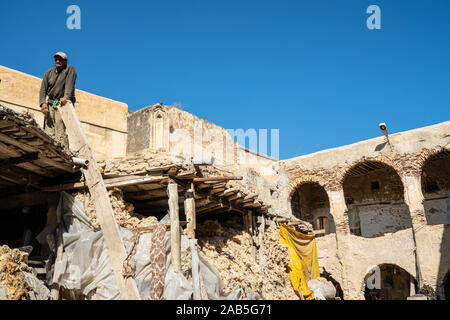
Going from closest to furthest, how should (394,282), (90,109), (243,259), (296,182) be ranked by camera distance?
(243,259) → (90,109) → (394,282) → (296,182)

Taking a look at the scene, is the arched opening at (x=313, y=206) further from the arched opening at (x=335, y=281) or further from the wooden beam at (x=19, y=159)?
the wooden beam at (x=19, y=159)

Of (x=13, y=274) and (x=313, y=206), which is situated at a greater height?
(x=313, y=206)

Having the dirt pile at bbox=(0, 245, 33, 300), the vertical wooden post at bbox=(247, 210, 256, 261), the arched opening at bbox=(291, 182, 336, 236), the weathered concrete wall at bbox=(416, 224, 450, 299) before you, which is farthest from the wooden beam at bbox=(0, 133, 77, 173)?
the arched opening at bbox=(291, 182, 336, 236)

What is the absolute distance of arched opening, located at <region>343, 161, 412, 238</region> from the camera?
865 inches

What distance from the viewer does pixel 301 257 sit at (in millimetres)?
15375

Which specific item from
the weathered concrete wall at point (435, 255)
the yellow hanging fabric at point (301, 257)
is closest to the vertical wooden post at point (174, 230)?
the yellow hanging fabric at point (301, 257)

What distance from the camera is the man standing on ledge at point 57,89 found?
8.16m

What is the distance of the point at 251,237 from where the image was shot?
12.1 metres

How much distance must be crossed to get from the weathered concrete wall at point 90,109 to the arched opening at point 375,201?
1310 centimetres

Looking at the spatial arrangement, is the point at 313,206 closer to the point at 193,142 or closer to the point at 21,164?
the point at 193,142

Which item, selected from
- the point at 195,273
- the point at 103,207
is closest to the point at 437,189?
the point at 195,273

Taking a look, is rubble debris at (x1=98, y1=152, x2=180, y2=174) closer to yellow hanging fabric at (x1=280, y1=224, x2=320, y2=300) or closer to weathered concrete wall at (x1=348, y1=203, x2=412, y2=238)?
yellow hanging fabric at (x1=280, y1=224, x2=320, y2=300)

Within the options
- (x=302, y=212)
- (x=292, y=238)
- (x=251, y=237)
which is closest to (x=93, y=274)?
(x=251, y=237)

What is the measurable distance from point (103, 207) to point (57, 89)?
254 centimetres
